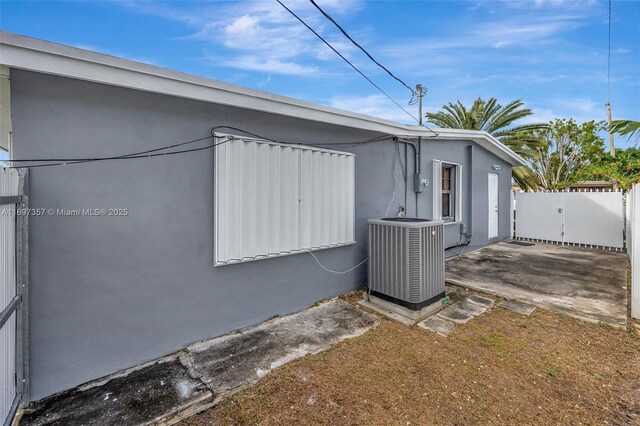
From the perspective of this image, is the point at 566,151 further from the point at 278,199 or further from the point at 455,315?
the point at 278,199

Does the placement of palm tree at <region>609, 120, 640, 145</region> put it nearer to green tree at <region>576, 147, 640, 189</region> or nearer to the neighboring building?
green tree at <region>576, 147, 640, 189</region>

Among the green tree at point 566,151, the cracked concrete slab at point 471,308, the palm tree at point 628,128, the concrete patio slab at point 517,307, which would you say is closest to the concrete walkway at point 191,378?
the cracked concrete slab at point 471,308

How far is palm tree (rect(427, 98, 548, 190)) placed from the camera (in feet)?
41.9

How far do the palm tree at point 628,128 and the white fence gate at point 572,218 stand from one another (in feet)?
13.4

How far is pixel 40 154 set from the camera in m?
2.31

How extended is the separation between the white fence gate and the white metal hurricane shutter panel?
8276 millimetres

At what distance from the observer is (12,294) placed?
2068 millimetres

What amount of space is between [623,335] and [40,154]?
622 centimetres

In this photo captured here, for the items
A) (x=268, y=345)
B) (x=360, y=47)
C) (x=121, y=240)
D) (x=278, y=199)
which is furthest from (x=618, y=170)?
(x=121, y=240)

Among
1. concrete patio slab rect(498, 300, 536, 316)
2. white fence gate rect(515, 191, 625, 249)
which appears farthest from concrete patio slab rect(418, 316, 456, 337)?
white fence gate rect(515, 191, 625, 249)

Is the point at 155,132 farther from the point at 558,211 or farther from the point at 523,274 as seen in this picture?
the point at 558,211

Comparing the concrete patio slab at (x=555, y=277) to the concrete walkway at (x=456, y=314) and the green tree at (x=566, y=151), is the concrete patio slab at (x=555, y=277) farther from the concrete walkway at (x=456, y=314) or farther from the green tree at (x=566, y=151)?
the green tree at (x=566, y=151)

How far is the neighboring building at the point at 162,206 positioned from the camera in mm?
2342

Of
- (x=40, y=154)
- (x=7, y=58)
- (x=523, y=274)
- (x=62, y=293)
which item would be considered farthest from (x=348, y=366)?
(x=523, y=274)
